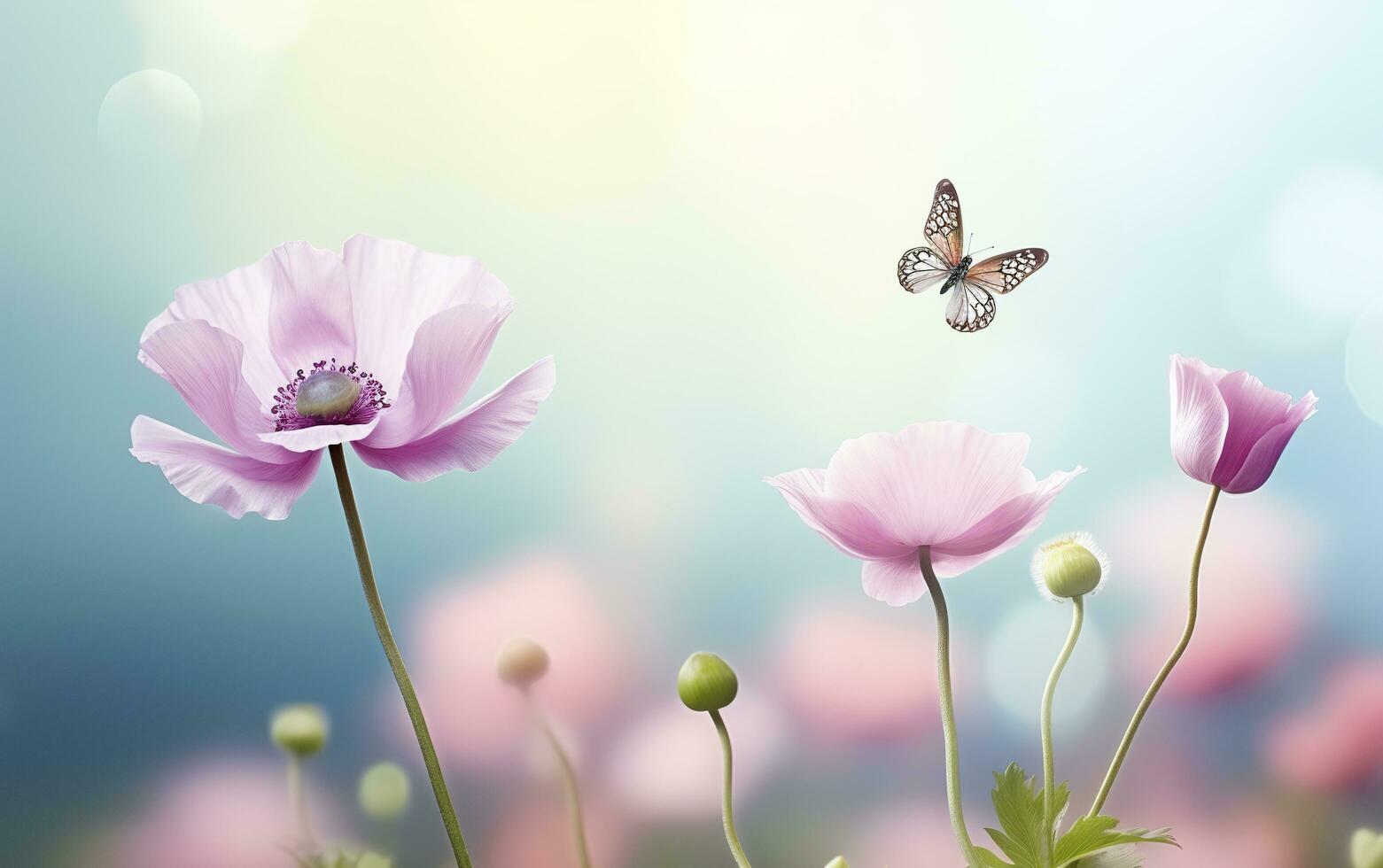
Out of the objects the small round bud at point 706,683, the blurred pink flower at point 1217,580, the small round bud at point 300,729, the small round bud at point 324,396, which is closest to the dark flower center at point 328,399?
the small round bud at point 324,396

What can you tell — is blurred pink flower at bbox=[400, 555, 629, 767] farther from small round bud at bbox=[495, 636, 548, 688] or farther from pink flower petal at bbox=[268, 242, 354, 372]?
pink flower petal at bbox=[268, 242, 354, 372]

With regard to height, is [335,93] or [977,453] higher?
[335,93]

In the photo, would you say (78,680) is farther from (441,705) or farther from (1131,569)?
(1131,569)

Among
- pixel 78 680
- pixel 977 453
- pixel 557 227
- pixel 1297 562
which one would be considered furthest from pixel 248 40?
pixel 1297 562

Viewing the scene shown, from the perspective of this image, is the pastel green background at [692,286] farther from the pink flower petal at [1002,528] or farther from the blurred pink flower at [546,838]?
the pink flower petal at [1002,528]

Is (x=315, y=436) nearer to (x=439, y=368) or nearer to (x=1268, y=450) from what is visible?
(x=439, y=368)

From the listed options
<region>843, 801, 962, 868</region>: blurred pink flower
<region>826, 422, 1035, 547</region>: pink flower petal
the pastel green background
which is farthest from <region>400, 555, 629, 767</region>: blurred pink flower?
<region>826, 422, 1035, 547</region>: pink flower petal
